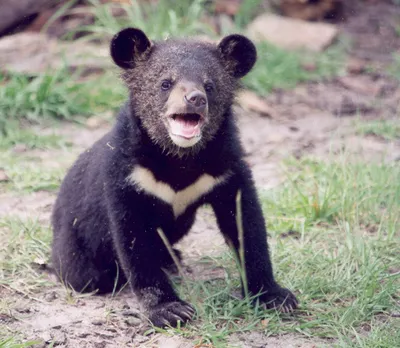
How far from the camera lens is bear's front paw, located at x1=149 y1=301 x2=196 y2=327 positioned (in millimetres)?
3854

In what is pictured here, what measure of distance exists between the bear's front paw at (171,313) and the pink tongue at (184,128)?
916mm

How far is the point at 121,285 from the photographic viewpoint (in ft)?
14.9

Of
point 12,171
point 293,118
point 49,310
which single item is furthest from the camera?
point 293,118

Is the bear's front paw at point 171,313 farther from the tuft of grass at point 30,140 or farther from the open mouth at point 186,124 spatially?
the tuft of grass at point 30,140

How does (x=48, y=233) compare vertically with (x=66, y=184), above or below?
below

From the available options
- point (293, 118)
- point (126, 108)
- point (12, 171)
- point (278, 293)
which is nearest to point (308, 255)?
point (278, 293)

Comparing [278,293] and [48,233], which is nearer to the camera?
[278,293]

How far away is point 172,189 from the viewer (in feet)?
13.4

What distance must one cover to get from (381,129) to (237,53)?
3.10 m

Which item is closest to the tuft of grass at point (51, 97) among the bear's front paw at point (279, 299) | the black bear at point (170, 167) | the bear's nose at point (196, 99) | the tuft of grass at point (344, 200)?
the tuft of grass at point (344, 200)

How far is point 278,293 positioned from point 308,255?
25.5 inches

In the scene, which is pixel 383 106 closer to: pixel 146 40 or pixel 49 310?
pixel 146 40

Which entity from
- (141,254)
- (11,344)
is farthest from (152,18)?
(11,344)

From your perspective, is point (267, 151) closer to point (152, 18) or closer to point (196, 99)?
point (152, 18)
